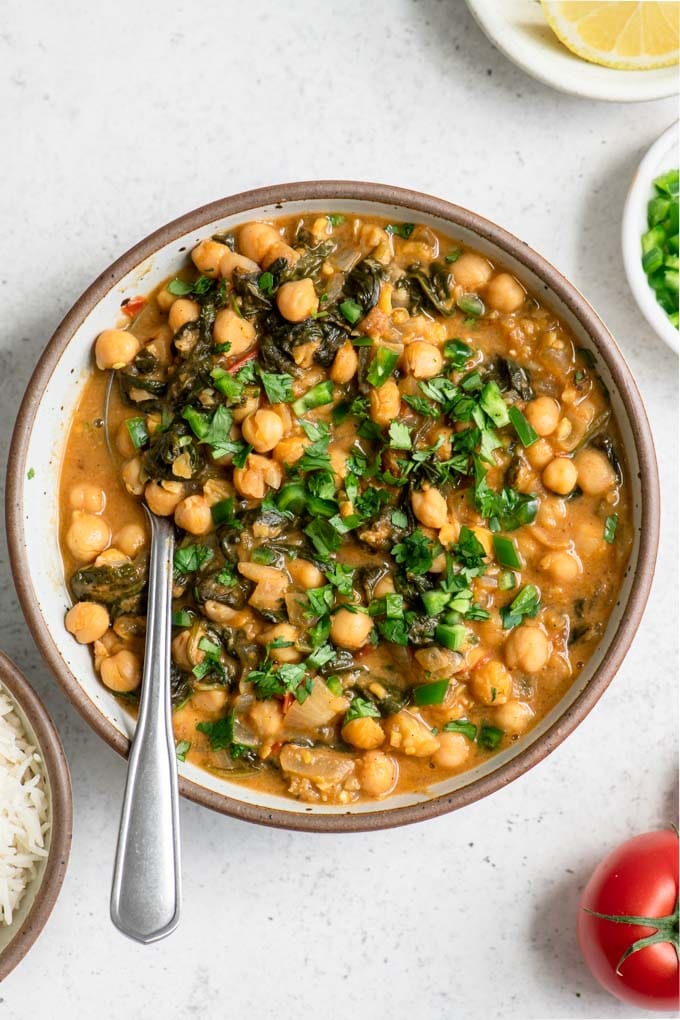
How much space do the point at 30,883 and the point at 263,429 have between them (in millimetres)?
2161

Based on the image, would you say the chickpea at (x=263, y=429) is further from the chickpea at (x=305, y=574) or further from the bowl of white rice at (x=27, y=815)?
the bowl of white rice at (x=27, y=815)

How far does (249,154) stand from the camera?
465 cm

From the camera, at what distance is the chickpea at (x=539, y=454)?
4.25 metres

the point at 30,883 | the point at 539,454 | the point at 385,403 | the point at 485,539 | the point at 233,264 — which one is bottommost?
the point at 30,883

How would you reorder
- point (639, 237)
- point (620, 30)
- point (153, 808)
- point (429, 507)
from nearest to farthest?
1. point (153, 808)
2. point (429, 507)
3. point (620, 30)
4. point (639, 237)

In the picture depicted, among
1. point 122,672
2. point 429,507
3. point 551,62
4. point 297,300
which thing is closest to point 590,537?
point 429,507

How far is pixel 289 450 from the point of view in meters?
4.12

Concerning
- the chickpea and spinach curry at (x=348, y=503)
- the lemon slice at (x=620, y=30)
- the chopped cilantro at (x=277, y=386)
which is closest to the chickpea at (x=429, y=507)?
the chickpea and spinach curry at (x=348, y=503)

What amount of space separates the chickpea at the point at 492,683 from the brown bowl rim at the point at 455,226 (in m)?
0.23

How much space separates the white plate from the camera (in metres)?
4.52

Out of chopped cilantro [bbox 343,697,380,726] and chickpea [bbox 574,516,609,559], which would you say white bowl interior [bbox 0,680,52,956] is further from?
chickpea [bbox 574,516,609,559]

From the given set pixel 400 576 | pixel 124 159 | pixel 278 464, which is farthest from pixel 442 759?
pixel 124 159

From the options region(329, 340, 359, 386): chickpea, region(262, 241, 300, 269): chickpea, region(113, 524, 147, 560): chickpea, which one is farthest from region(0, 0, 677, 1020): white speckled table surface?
region(329, 340, 359, 386): chickpea

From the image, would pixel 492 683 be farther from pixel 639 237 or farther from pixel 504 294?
pixel 639 237
